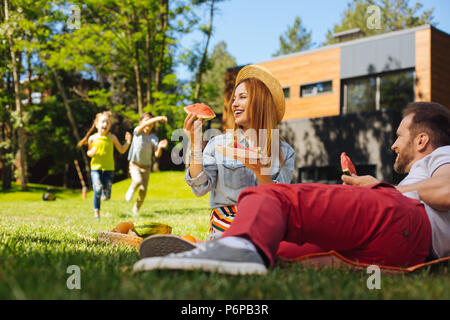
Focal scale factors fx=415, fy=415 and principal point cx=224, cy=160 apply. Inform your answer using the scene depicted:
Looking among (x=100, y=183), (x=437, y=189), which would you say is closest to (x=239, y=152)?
(x=437, y=189)

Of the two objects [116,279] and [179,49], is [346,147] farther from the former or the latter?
[116,279]

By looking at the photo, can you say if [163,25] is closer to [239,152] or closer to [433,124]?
[239,152]

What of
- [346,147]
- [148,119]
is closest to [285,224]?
[148,119]

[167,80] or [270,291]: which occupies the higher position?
[167,80]

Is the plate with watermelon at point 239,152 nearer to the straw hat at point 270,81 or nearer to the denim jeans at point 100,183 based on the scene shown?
the straw hat at point 270,81

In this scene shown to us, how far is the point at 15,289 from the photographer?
5.57 feet

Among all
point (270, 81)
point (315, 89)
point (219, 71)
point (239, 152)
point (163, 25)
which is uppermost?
point (219, 71)

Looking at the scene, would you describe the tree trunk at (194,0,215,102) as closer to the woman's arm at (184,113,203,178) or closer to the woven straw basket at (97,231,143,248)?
the woven straw basket at (97,231,143,248)

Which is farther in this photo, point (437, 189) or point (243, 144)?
point (243, 144)

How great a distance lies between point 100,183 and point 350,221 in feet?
25.4

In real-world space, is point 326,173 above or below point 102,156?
below

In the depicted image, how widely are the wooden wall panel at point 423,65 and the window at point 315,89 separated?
→ 498 cm

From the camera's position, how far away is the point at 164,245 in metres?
2.39

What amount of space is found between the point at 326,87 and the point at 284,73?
10.5ft
